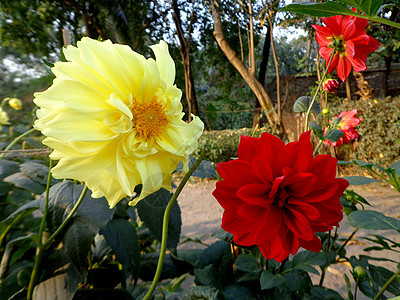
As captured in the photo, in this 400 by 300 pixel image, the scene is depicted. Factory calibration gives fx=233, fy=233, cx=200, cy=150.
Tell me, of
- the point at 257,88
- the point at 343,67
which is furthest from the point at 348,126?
the point at 257,88

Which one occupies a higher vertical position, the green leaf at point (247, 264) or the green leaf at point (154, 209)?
the green leaf at point (154, 209)

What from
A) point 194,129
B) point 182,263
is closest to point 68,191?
point 194,129

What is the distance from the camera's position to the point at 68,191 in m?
0.37

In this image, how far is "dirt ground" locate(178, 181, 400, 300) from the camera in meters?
1.13

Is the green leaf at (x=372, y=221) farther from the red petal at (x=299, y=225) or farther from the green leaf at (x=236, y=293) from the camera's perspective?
the green leaf at (x=236, y=293)

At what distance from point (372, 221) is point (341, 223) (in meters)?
1.63

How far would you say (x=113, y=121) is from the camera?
0.25 meters

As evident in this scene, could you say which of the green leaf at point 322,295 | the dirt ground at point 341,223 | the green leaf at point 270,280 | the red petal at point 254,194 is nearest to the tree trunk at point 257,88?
the dirt ground at point 341,223

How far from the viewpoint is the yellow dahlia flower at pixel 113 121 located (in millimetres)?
222

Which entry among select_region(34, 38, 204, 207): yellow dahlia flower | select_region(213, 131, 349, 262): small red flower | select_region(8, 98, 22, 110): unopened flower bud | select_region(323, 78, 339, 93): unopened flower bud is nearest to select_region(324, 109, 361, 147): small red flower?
select_region(323, 78, 339, 93): unopened flower bud

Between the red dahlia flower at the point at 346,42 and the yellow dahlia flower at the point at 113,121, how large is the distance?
15.0 inches

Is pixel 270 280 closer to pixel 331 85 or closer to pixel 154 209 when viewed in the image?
pixel 154 209

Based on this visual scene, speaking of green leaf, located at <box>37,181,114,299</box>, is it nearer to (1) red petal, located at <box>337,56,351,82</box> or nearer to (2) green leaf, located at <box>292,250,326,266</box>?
(2) green leaf, located at <box>292,250,326,266</box>

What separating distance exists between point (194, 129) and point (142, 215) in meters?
0.21
